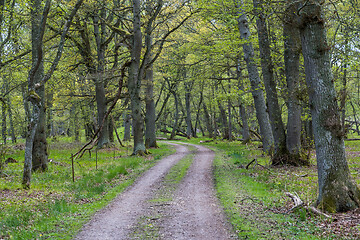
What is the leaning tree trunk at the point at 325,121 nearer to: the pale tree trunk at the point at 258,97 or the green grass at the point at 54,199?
the green grass at the point at 54,199

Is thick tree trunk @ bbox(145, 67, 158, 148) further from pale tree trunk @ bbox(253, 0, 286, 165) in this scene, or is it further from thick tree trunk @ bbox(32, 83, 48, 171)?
pale tree trunk @ bbox(253, 0, 286, 165)

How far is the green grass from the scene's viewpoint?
654 cm

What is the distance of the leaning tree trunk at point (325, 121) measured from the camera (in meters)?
6.73

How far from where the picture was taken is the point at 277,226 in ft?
20.8

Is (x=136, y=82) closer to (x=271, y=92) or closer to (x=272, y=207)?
(x=271, y=92)

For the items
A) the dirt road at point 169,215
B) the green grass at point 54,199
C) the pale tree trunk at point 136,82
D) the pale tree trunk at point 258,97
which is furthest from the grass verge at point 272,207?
the pale tree trunk at point 136,82

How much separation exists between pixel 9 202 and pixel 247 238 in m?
7.16

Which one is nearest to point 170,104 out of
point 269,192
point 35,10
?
point 35,10

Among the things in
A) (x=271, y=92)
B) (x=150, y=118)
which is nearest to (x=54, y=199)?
(x=271, y=92)

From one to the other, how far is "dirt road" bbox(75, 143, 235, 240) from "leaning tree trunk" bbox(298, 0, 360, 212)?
268 cm

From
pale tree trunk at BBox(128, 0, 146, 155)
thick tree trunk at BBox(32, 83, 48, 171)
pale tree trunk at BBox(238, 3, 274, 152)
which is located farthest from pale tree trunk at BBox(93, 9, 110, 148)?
pale tree trunk at BBox(238, 3, 274, 152)

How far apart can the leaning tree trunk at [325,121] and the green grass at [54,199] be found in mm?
6127

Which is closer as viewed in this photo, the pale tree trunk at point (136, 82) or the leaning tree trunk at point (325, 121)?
the leaning tree trunk at point (325, 121)

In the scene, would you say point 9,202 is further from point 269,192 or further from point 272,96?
point 272,96
